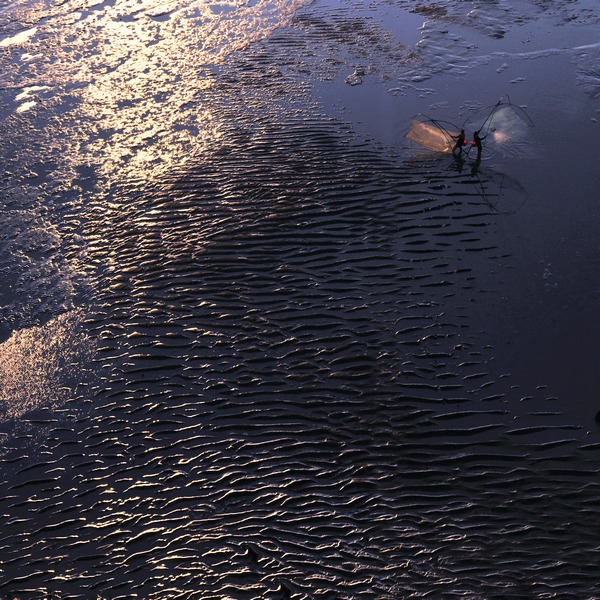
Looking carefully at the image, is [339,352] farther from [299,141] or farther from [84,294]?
[299,141]

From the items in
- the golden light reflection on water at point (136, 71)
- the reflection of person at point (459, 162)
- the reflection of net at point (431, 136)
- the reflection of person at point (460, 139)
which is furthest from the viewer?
the golden light reflection on water at point (136, 71)

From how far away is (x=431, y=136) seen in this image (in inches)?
750

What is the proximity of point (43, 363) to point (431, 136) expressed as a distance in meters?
12.3

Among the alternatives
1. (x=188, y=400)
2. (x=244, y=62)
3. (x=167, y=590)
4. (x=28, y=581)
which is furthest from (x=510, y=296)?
(x=244, y=62)

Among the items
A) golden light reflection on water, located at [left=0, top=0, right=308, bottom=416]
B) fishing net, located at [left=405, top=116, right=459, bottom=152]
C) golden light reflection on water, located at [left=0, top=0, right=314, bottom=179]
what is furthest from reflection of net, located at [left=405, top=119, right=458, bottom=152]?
golden light reflection on water, located at [left=0, top=0, right=314, bottom=179]

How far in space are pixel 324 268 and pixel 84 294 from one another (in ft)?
19.6

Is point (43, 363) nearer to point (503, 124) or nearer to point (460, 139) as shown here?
point (460, 139)

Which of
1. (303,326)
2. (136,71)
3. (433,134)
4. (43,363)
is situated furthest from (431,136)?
(43,363)

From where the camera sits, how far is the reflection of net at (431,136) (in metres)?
18.8

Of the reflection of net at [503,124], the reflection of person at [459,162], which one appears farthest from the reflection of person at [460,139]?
the reflection of net at [503,124]

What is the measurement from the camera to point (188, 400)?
13500 mm

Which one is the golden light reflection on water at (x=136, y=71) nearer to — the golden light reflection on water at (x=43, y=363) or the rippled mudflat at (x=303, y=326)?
the rippled mudflat at (x=303, y=326)

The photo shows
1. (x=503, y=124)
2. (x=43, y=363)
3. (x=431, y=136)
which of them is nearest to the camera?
(x=43, y=363)

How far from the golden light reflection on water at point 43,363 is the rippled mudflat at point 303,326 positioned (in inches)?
2.4
